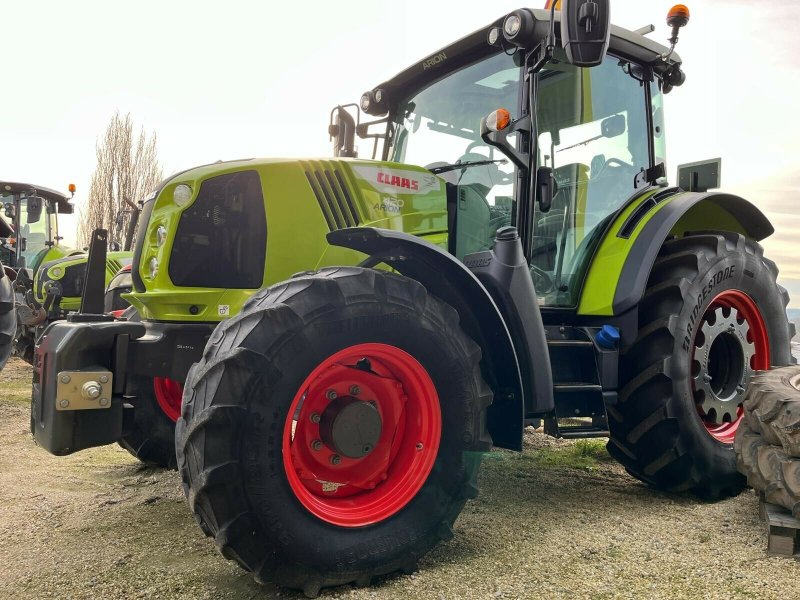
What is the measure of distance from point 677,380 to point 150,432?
296 cm

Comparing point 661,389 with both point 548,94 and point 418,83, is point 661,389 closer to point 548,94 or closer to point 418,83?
point 548,94

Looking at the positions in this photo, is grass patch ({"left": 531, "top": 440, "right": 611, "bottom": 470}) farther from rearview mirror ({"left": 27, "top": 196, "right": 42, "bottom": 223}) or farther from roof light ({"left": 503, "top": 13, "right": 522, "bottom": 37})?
rearview mirror ({"left": 27, "top": 196, "right": 42, "bottom": 223})

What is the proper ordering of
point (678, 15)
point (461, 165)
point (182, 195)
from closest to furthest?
1. point (182, 195)
2. point (461, 165)
3. point (678, 15)

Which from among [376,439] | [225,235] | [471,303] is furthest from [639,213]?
[225,235]

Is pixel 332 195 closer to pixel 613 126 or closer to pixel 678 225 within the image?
pixel 613 126

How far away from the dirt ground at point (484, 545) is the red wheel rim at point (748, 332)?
0.40 meters

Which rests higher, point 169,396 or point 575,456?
point 169,396

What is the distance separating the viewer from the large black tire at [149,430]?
155 inches

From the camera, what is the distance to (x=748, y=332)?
172 inches

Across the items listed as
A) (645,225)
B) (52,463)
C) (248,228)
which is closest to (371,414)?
(248,228)

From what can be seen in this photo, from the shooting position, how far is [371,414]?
2.69 metres

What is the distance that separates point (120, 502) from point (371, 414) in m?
1.73

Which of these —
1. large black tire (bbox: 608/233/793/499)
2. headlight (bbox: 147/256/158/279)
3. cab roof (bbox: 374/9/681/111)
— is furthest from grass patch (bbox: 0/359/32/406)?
large black tire (bbox: 608/233/793/499)

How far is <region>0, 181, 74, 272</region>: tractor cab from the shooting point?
10.8 meters
